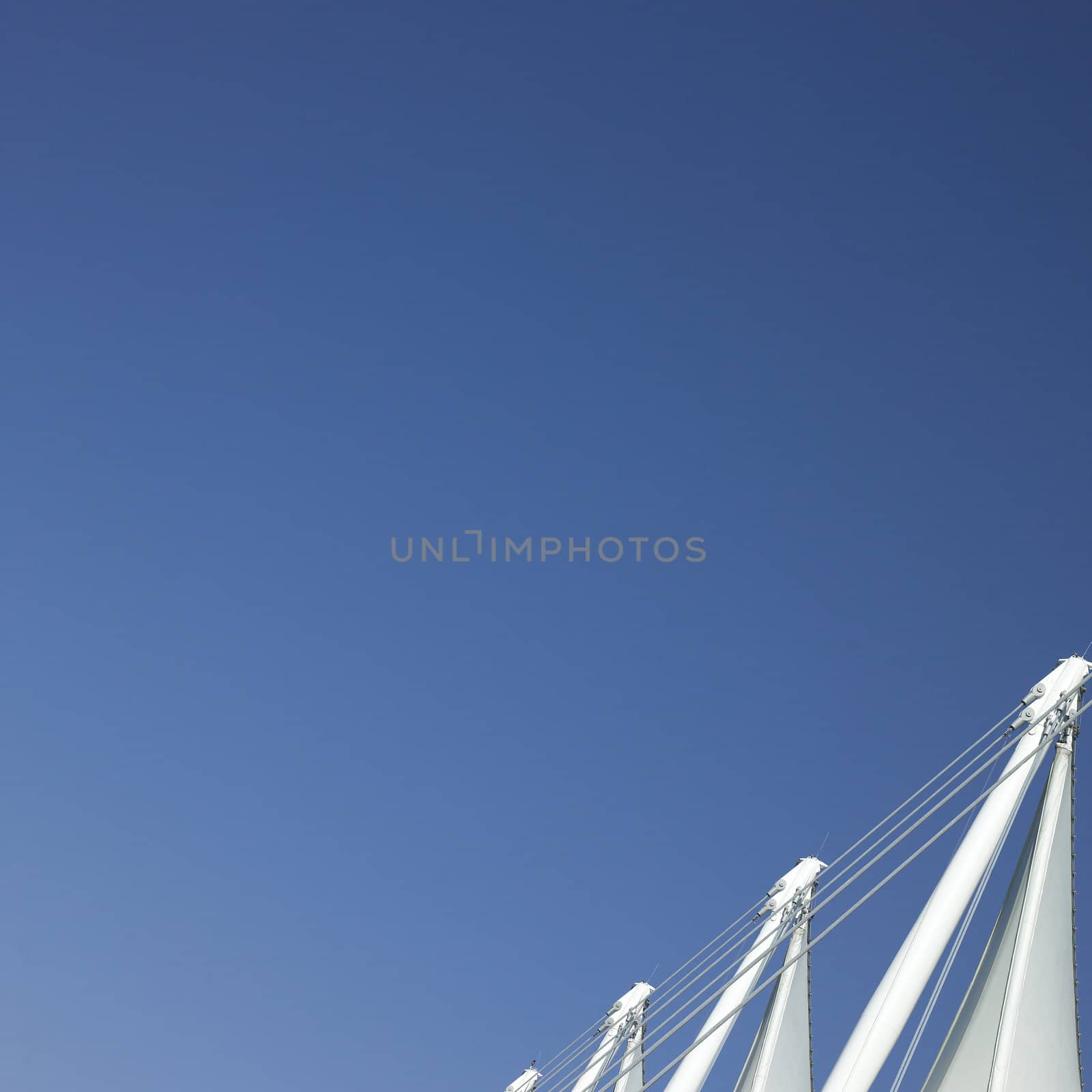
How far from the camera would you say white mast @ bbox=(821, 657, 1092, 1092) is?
2564cm

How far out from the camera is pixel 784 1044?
32812mm

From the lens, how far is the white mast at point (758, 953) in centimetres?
3541

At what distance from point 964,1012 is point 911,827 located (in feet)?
A: 13.8

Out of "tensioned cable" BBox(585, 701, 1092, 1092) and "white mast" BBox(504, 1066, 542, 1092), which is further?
"white mast" BBox(504, 1066, 542, 1092)

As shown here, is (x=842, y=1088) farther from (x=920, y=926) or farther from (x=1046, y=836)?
(x=1046, y=836)

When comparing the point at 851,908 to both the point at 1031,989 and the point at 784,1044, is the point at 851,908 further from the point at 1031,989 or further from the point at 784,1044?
the point at 784,1044

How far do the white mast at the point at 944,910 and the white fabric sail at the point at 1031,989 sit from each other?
3.64 feet

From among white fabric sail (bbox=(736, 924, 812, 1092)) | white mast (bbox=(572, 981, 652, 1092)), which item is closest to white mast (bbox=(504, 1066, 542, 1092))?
white mast (bbox=(572, 981, 652, 1092))

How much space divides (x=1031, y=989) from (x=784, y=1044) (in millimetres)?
10802

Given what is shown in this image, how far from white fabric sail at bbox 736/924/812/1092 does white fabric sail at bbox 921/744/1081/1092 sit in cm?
798

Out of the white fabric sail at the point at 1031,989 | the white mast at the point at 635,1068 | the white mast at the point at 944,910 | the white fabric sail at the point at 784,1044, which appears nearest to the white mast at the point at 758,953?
the white fabric sail at the point at 784,1044

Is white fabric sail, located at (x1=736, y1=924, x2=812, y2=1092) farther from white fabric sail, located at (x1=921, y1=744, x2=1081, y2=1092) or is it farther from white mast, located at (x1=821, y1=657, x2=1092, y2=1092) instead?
white fabric sail, located at (x1=921, y1=744, x2=1081, y2=1092)

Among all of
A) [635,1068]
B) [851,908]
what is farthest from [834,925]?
[635,1068]

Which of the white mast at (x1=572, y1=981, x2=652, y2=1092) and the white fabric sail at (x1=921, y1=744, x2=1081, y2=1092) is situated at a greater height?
the white mast at (x1=572, y1=981, x2=652, y2=1092)
